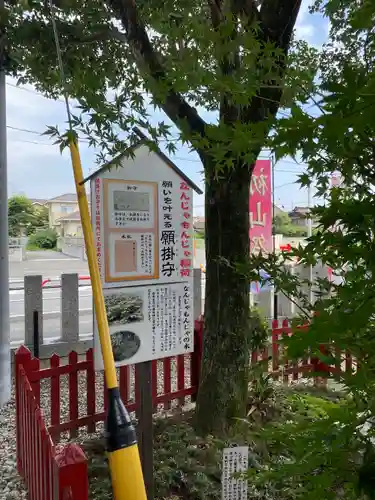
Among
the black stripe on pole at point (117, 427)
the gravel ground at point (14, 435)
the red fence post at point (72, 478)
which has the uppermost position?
the black stripe on pole at point (117, 427)

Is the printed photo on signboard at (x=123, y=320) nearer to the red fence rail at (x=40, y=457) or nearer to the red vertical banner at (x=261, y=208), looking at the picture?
the red fence rail at (x=40, y=457)

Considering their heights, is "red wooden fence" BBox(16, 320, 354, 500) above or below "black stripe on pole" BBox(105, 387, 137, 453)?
below

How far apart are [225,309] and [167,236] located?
0.85 metres

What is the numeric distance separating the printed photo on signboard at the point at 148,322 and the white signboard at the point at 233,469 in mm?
758

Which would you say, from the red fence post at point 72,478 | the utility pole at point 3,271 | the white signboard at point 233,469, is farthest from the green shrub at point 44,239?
A: the red fence post at point 72,478

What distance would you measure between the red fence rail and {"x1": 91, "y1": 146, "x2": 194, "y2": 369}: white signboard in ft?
1.66

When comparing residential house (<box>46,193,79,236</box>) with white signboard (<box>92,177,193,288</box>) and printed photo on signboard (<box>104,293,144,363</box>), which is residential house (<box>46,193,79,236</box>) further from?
printed photo on signboard (<box>104,293,144,363</box>)

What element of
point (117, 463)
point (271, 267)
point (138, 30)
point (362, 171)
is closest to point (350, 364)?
point (362, 171)

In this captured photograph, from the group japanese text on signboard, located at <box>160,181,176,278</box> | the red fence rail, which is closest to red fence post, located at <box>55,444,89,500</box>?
the red fence rail

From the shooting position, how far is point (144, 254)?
2.73 metres

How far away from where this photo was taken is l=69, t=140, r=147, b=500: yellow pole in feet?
5.55

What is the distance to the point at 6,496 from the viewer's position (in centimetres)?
280

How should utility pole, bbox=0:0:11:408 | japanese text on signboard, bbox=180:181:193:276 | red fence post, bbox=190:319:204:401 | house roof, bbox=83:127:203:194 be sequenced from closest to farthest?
house roof, bbox=83:127:203:194 < japanese text on signboard, bbox=180:181:193:276 < red fence post, bbox=190:319:204:401 < utility pole, bbox=0:0:11:408

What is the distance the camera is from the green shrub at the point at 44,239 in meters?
22.3
